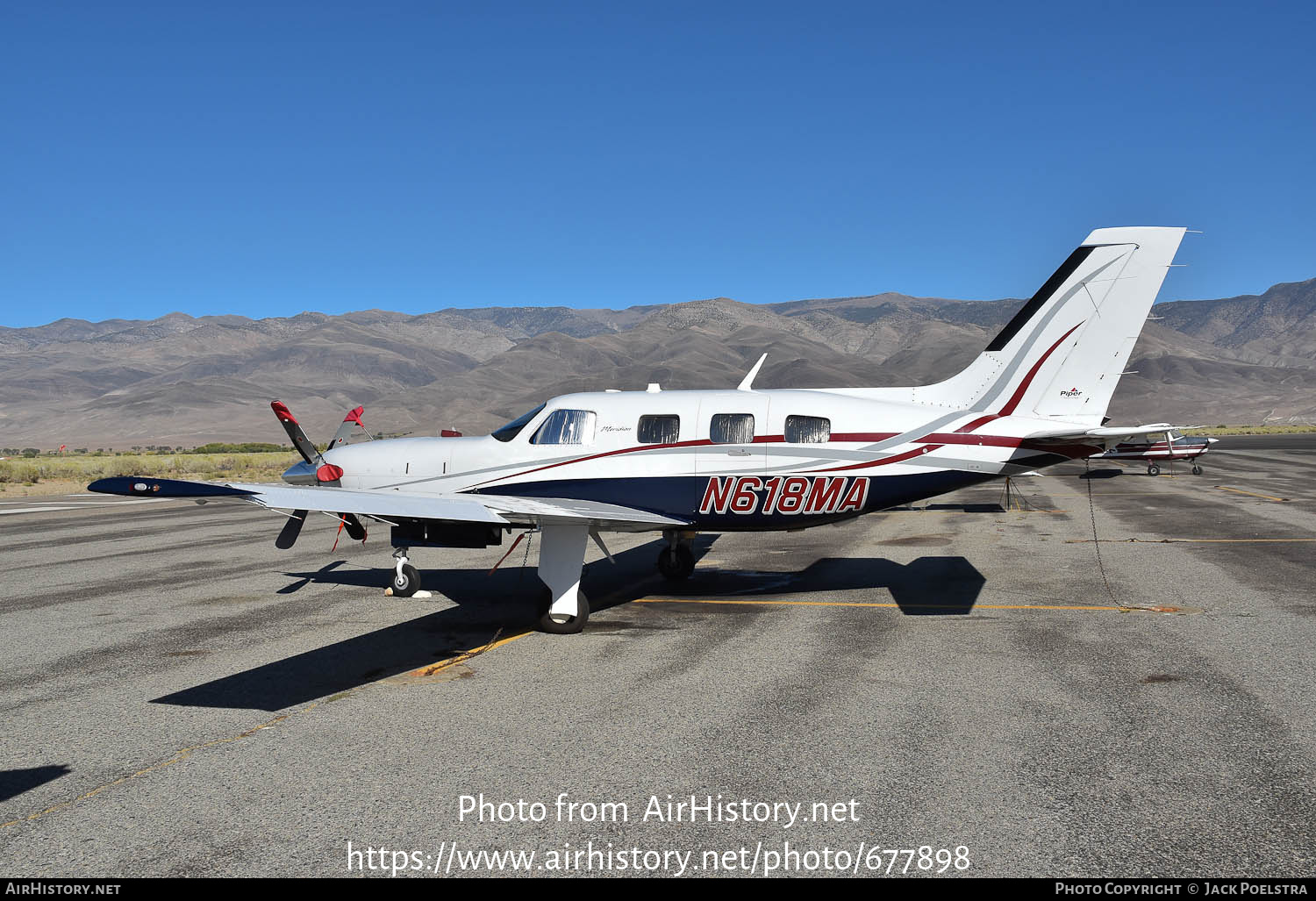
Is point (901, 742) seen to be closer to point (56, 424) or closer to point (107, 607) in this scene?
point (107, 607)

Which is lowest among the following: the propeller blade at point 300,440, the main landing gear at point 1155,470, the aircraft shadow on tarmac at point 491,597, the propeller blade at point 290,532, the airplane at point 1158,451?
the aircraft shadow on tarmac at point 491,597

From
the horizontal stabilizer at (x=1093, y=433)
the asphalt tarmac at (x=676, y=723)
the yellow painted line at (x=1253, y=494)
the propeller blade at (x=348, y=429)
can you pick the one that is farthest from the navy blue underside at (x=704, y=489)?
the yellow painted line at (x=1253, y=494)

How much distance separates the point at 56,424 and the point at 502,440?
7273 inches

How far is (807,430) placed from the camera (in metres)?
12.1

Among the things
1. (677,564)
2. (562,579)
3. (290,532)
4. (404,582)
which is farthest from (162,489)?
(677,564)

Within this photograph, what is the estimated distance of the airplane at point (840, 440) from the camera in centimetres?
1195

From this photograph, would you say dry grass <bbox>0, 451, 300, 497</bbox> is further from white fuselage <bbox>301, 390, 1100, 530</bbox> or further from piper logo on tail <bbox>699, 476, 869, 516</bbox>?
piper logo on tail <bbox>699, 476, 869, 516</bbox>

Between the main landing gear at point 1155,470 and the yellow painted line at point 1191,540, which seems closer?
the yellow painted line at point 1191,540

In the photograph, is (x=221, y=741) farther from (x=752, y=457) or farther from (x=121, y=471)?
(x=121, y=471)

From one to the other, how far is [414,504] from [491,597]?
3.65 metres

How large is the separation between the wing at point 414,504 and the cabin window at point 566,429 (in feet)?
2.97

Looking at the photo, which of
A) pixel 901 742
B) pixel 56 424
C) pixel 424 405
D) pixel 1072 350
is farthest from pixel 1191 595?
pixel 56 424

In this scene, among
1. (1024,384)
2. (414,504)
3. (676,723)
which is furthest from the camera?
(1024,384)

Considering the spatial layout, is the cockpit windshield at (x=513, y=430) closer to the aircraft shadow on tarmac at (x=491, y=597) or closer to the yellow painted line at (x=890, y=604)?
the aircraft shadow on tarmac at (x=491, y=597)
